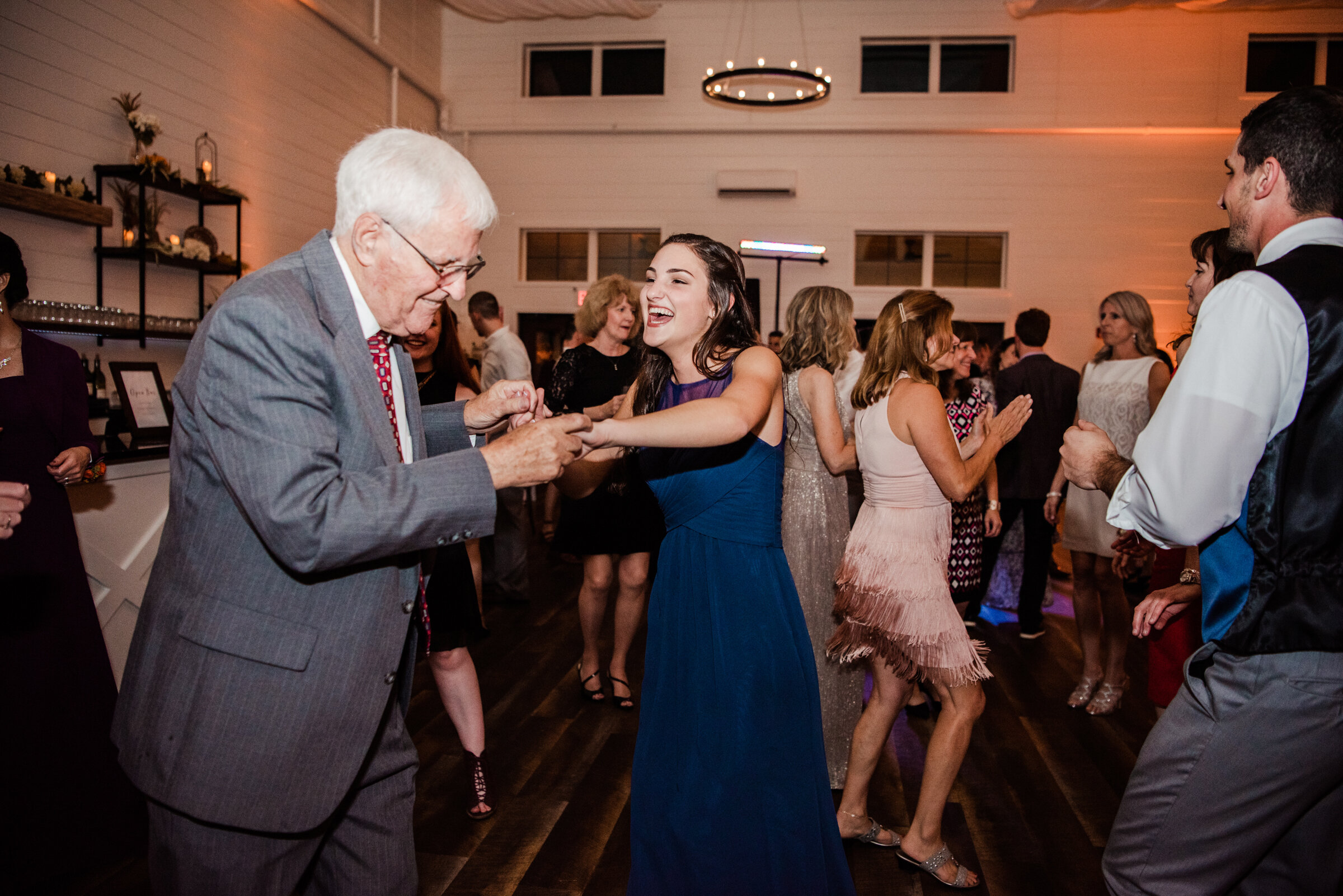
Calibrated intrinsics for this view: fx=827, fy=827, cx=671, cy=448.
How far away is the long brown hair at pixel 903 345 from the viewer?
8.32 feet

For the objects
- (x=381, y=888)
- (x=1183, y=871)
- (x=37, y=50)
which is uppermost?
(x=37, y=50)

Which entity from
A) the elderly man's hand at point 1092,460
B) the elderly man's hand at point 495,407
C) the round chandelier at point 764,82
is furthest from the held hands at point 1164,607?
the round chandelier at point 764,82

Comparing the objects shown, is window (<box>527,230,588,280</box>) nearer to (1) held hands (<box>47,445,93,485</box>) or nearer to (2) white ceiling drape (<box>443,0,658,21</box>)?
(2) white ceiling drape (<box>443,0,658,21</box>)

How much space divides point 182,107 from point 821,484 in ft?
18.7

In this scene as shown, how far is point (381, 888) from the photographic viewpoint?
1443 mm

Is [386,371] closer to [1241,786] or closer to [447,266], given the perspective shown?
[447,266]

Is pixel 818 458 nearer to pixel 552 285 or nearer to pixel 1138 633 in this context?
pixel 1138 633

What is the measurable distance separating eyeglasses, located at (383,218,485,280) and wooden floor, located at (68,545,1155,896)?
5.93ft

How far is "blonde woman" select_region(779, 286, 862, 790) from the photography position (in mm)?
2932

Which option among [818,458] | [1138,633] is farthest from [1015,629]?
[1138,633]

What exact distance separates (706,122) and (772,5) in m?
1.48

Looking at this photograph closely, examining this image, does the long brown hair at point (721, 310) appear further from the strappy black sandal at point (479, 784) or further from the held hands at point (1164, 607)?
the strappy black sandal at point (479, 784)

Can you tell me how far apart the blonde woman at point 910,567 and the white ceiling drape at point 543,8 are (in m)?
7.59

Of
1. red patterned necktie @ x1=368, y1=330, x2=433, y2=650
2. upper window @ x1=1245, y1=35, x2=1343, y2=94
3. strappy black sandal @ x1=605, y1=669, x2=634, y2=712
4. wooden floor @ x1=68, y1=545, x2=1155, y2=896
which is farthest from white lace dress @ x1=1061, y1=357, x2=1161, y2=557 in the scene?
upper window @ x1=1245, y1=35, x2=1343, y2=94
